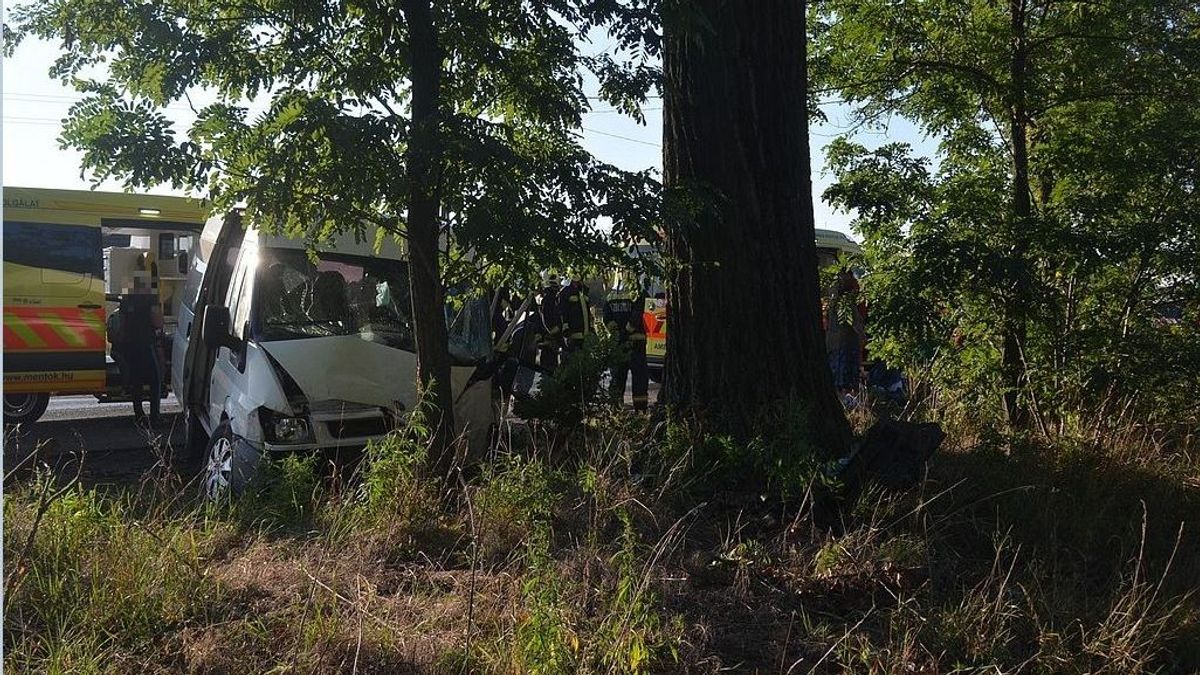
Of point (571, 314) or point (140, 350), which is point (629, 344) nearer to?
point (571, 314)

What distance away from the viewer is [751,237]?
5266 mm

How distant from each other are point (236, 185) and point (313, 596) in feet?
6.99

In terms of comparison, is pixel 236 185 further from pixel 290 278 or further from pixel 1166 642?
pixel 1166 642

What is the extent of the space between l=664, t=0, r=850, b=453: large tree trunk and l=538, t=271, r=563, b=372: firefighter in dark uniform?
5729 millimetres

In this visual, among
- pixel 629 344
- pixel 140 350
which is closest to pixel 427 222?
pixel 629 344

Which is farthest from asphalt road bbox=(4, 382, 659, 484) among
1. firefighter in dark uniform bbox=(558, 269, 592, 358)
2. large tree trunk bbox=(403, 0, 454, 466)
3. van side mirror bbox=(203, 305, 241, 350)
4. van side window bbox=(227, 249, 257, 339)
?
firefighter in dark uniform bbox=(558, 269, 592, 358)

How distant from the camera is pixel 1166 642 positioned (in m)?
3.51

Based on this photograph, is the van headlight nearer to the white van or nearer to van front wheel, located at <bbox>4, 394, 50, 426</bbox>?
A: the white van

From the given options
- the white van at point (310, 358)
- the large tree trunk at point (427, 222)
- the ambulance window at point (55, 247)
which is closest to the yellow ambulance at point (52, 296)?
the ambulance window at point (55, 247)

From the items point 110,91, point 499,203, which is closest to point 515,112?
point 499,203

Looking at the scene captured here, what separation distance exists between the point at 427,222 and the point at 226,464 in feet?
7.58

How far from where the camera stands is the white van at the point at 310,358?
5.66 meters

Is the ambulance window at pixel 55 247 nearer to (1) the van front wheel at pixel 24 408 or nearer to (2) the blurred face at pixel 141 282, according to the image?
(2) the blurred face at pixel 141 282

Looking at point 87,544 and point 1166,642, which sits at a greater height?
point 87,544
